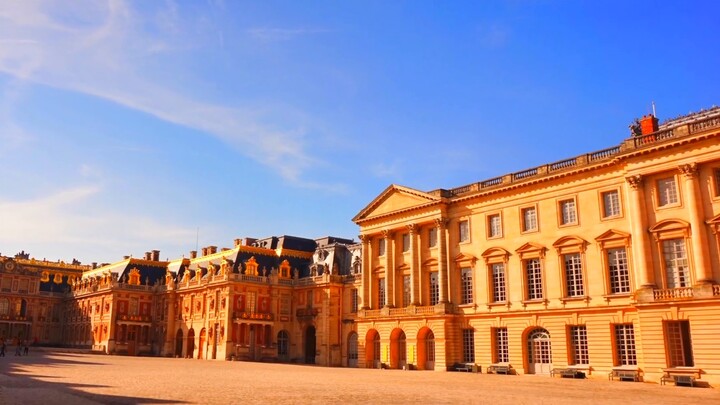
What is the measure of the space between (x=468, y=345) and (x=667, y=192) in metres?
17.8

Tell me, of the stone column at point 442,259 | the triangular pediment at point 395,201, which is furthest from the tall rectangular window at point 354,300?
the stone column at point 442,259

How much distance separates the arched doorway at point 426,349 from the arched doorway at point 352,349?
11.3 metres

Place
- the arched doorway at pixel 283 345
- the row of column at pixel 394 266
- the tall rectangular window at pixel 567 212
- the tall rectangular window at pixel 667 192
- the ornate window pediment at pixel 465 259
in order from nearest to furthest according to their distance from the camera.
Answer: the tall rectangular window at pixel 667 192 < the tall rectangular window at pixel 567 212 < the ornate window pediment at pixel 465 259 < the row of column at pixel 394 266 < the arched doorway at pixel 283 345

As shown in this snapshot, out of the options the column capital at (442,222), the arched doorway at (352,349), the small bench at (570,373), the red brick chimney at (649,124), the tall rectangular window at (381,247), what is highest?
the red brick chimney at (649,124)

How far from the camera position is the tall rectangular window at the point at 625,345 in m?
36.5

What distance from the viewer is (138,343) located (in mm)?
79125

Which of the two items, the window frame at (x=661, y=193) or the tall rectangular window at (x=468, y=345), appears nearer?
the window frame at (x=661, y=193)

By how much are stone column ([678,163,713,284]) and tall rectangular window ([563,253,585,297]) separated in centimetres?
751

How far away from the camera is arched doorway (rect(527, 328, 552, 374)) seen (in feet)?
134

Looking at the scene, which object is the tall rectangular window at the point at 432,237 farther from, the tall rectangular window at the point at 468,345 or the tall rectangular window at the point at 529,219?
the tall rectangular window at the point at 529,219

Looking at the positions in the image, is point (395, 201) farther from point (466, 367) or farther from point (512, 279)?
point (466, 367)

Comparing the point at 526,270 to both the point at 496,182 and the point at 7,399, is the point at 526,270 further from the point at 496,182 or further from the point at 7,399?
the point at 7,399

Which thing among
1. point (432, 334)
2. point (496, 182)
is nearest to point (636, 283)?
point (496, 182)

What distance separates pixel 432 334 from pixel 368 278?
8652 mm
